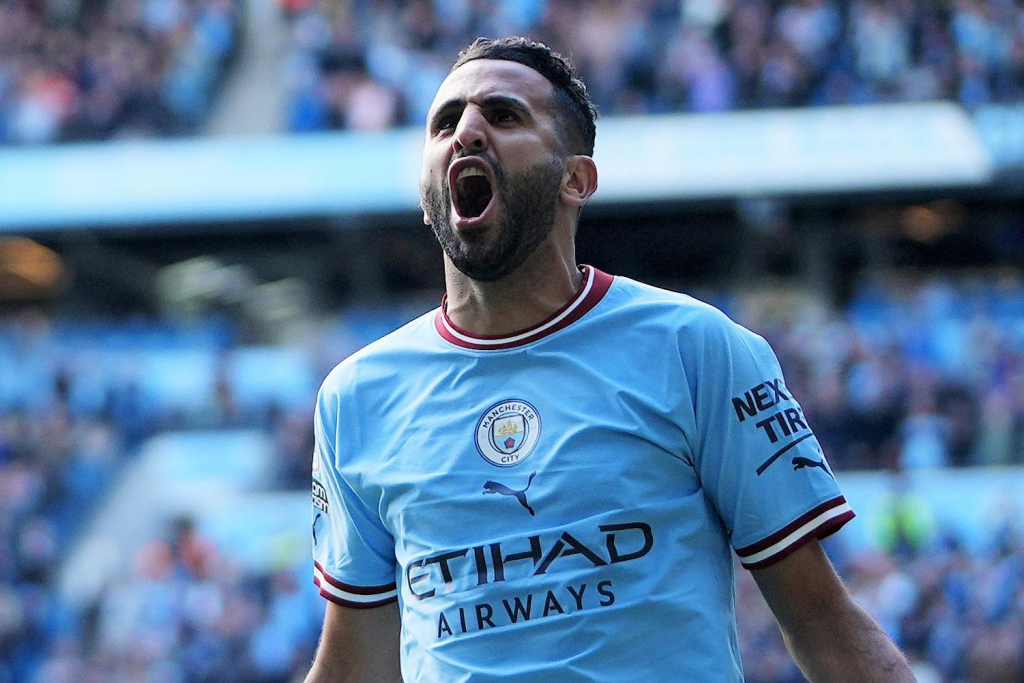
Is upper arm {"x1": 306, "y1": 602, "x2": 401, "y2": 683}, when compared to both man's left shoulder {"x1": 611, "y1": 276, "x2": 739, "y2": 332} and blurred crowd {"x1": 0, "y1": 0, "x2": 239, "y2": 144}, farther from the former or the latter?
blurred crowd {"x1": 0, "y1": 0, "x2": 239, "y2": 144}

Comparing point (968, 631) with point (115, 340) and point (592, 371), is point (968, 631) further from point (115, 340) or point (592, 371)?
point (115, 340)

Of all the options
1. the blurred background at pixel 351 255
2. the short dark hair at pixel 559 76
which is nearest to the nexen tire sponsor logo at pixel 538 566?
the short dark hair at pixel 559 76

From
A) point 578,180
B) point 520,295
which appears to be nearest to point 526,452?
point 520,295

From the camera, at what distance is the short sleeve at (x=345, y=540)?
2777 millimetres

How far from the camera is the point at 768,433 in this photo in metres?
2.50

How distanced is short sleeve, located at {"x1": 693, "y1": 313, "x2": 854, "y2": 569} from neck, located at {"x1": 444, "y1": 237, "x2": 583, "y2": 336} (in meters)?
0.33

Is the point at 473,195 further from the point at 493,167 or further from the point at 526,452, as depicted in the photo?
the point at 526,452

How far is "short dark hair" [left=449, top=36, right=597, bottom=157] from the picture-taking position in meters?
2.81

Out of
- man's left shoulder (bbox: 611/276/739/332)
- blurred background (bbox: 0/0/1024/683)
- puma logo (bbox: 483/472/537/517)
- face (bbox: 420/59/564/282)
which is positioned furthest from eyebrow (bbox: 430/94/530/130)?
blurred background (bbox: 0/0/1024/683)

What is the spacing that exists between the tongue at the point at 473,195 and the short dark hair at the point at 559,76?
0.18 metres

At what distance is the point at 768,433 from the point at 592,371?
32 cm

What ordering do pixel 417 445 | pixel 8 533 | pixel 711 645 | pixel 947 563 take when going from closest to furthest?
pixel 711 645 < pixel 417 445 < pixel 947 563 < pixel 8 533

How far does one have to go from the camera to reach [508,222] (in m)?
2.65

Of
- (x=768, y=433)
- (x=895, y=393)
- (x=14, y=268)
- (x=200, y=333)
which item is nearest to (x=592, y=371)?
(x=768, y=433)
